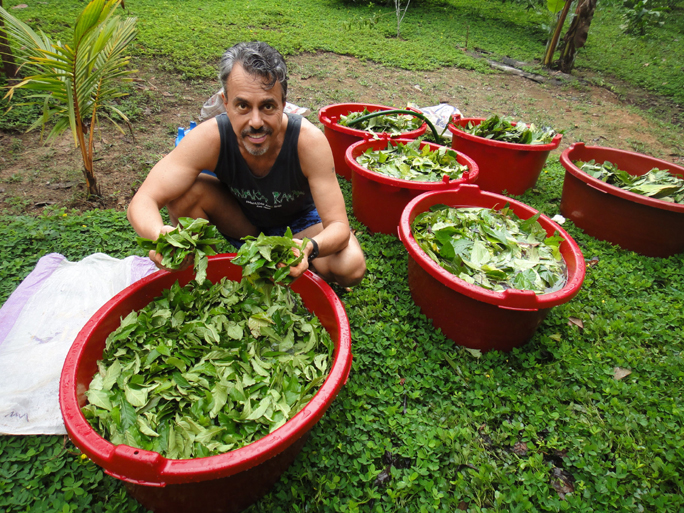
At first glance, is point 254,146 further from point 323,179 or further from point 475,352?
point 475,352

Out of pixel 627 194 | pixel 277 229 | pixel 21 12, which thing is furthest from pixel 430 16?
pixel 277 229

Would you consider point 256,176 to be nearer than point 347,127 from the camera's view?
Yes

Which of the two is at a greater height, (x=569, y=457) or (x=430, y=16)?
(x=430, y=16)

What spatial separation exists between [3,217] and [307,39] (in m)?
7.09

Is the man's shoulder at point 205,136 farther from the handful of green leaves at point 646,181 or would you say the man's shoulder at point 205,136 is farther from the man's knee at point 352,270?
the handful of green leaves at point 646,181

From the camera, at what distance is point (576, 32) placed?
25.7 feet

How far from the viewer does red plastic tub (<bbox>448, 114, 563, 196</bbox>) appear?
350 cm

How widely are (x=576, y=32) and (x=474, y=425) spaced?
9194 millimetres

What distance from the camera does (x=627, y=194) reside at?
283 centimetres

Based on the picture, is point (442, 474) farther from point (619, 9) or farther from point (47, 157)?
point (619, 9)

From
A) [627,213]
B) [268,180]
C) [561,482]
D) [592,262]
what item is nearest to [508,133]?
[627,213]

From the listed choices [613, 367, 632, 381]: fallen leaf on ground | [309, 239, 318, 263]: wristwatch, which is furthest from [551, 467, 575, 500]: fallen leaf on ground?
[309, 239, 318, 263]: wristwatch

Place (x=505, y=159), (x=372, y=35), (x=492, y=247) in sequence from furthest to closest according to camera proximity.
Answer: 1. (x=372, y=35)
2. (x=505, y=159)
3. (x=492, y=247)

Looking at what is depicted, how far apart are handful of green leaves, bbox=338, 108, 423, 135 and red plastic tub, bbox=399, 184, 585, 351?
1.70 m
